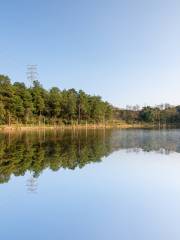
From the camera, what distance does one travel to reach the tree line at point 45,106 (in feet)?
152

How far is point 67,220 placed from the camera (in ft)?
20.9

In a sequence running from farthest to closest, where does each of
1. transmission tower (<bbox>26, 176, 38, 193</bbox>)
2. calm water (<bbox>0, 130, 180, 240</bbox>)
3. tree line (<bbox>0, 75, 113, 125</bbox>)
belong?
1. tree line (<bbox>0, 75, 113, 125</bbox>)
2. transmission tower (<bbox>26, 176, 38, 193</bbox>)
3. calm water (<bbox>0, 130, 180, 240</bbox>)

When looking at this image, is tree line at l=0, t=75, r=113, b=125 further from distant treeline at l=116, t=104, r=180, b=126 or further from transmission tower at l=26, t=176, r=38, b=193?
transmission tower at l=26, t=176, r=38, b=193

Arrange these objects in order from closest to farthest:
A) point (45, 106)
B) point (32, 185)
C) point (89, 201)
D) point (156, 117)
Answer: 1. point (89, 201)
2. point (32, 185)
3. point (45, 106)
4. point (156, 117)

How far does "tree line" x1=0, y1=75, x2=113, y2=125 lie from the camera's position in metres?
46.4

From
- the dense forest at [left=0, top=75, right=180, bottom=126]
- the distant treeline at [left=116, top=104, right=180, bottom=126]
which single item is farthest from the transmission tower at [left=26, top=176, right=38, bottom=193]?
the distant treeline at [left=116, top=104, right=180, bottom=126]

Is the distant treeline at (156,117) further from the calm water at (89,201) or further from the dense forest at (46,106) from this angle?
the calm water at (89,201)

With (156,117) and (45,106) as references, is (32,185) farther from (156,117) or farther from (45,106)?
(156,117)

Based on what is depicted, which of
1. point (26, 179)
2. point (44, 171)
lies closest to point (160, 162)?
point (44, 171)

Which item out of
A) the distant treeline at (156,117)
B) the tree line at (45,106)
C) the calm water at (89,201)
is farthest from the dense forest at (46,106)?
the calm water at (89,201)

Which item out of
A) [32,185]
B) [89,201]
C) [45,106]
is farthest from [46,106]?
[89,201]

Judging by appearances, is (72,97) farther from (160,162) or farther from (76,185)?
(76,185)

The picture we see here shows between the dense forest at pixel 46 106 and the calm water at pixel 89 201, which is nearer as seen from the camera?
the calm water at pixel 89 201

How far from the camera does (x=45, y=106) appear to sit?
189 ft
